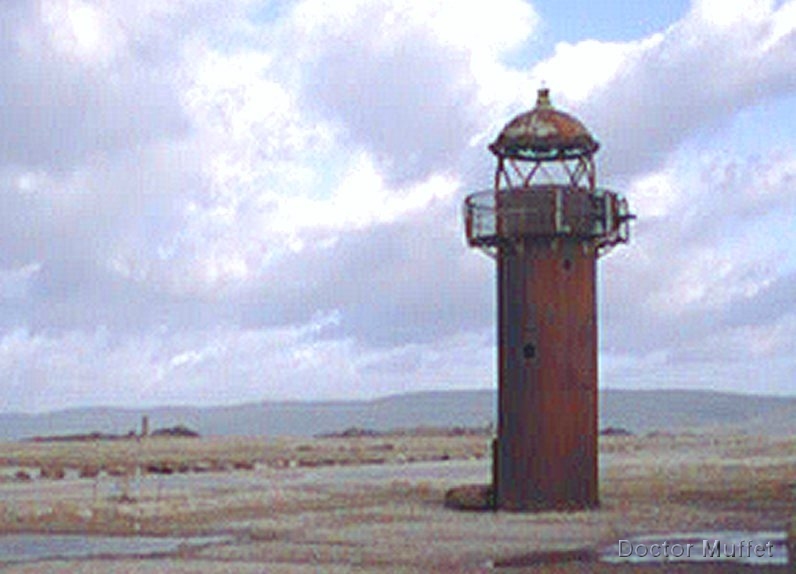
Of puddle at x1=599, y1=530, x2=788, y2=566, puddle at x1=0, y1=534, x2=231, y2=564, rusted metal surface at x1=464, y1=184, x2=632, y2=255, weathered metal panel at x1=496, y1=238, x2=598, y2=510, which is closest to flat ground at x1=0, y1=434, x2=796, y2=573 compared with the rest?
puddle at x1=0, y1=534, x2=231, y2=564

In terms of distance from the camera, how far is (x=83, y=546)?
27578mm

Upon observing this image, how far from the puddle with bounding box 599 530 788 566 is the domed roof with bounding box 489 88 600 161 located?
1140cm

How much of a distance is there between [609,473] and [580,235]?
83.5 ft

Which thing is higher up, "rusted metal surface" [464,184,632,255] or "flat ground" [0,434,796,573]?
"rusted metal surface" [464,184,632,255]

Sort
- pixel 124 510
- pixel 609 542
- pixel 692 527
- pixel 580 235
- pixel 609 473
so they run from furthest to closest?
1. pixel 609 473
2. pixel 124 510
3. pixel 580 235
4. pixel 692 527
5. pixel 609 542

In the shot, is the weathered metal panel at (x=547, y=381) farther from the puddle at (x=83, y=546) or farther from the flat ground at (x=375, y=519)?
the puddle at (x=83, y=546)

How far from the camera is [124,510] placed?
37.2 metres

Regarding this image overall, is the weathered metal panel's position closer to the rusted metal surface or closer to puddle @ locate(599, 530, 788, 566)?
the rusted metal surface

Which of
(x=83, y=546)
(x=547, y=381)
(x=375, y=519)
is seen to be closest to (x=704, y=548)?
(x=547, y=381)

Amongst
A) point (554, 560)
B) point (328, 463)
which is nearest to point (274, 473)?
point (328, 463)

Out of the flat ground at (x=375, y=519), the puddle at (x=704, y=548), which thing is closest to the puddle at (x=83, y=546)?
the flat ground at (x=375, y=519)

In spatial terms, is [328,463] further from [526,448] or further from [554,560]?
[554,560]

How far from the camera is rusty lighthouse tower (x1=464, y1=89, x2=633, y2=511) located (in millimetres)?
32781

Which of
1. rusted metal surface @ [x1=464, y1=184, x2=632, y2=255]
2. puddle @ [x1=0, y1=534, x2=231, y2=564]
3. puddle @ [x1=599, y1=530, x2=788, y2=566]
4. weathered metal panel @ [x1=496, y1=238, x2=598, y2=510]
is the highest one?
rusted metal surface @ [x1=464, y1=184, x2=632, y2=255]
